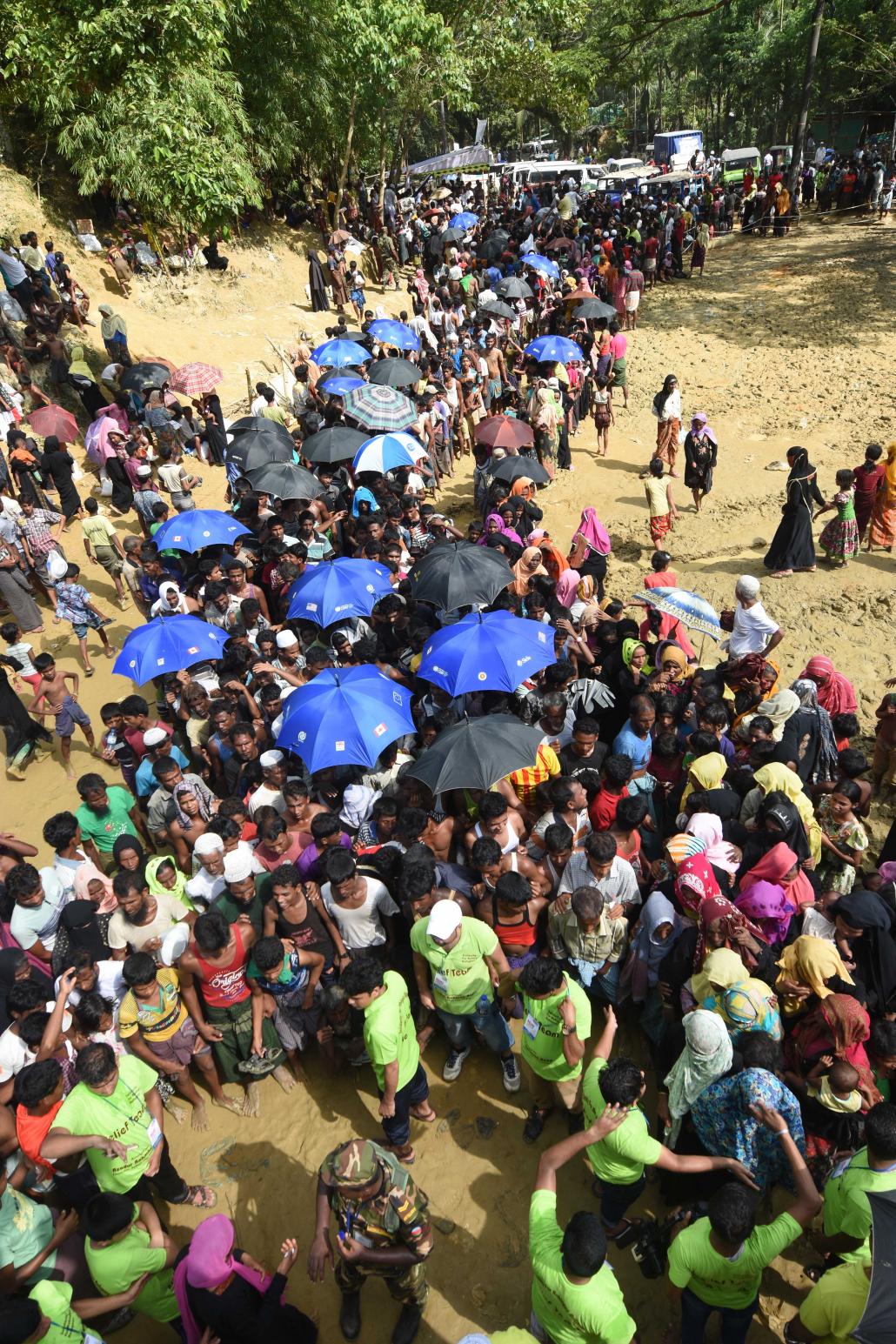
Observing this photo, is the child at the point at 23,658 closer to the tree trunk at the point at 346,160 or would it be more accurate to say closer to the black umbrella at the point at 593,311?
the black umbrella at the point at 593,311

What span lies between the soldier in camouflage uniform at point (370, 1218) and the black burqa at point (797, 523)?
7968 mm

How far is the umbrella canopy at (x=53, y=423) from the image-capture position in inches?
437

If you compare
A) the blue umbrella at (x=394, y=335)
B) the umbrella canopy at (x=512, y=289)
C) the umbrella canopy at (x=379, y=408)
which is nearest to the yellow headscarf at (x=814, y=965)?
the umbrella canopy at (x=379, y=408)

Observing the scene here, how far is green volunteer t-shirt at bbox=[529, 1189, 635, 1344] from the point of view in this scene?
2713mm

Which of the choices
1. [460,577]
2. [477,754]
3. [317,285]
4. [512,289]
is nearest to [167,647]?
[460,577]

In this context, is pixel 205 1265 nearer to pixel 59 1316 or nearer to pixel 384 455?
pixel 59 1316

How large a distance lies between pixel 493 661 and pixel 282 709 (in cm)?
161

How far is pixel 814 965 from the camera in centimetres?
376

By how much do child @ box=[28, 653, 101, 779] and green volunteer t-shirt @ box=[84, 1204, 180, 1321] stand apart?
507 centimetres

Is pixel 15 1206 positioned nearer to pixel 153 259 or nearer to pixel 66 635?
pixel 66 635

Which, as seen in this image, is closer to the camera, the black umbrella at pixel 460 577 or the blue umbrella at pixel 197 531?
the black umbrella at pixel 460 577

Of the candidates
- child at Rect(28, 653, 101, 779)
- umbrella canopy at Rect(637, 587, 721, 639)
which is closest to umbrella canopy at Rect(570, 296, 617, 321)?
umbrella canopy at Rect(637, 587, 721, 639)

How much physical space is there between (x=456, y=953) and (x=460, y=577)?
347 centimetres

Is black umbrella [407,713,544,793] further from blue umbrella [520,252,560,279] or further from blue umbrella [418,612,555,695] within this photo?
blue umbrella [520,252,560,279]
